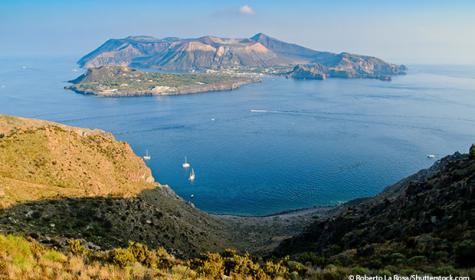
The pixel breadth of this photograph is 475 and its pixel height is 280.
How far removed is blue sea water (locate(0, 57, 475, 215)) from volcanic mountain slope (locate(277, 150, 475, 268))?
147 ft

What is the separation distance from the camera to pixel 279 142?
123375mm

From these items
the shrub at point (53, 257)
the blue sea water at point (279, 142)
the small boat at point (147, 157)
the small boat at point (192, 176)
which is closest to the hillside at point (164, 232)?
the shrub at point (53, 257)

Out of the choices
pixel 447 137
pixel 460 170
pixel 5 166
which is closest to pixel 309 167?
pixel 447 137

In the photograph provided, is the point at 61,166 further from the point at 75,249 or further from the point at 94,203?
the point at 75,249

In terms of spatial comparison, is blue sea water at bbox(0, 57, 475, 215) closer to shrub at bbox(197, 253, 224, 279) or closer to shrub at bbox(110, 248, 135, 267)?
shrub at bbox(197, 253, 224, 279)

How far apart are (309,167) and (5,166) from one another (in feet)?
252

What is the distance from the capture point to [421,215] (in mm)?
21297

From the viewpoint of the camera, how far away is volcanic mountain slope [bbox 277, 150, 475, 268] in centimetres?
1515

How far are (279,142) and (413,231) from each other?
103868 millimetres

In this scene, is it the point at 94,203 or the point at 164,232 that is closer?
the point at 94,203

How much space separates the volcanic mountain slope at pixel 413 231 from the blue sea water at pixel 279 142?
44761mm

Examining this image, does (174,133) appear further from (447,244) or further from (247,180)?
(447,244)

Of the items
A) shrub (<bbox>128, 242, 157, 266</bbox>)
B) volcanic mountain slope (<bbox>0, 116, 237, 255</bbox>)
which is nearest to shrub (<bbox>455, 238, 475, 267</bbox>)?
shrub (<bbox>128, 242, 157, 266</bbox>)

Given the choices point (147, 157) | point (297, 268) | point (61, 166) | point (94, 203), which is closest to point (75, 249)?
point (297, 268)
